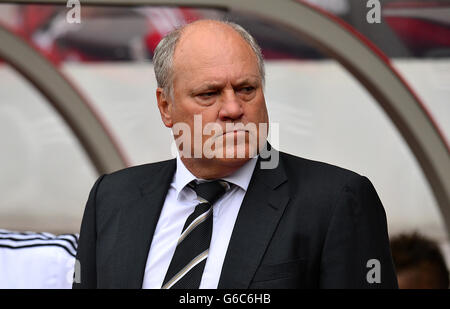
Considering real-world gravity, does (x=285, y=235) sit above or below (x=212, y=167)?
below

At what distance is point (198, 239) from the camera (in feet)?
7.60

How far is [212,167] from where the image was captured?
236cm

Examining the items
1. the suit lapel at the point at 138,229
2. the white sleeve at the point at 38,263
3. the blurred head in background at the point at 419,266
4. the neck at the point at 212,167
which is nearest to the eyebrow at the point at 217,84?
the neck at the point at 212,167

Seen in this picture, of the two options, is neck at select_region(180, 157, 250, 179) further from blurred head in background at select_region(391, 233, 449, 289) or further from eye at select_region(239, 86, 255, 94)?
blurred head in background at select_region(391, 233, 449, 289)

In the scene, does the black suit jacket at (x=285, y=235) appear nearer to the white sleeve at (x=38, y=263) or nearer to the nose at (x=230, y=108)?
the nose at (x=230, y=108)

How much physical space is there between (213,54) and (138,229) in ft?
1.70

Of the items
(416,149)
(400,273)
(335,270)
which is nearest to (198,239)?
(335,270)

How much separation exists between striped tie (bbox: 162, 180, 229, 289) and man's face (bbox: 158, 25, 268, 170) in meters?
0.11

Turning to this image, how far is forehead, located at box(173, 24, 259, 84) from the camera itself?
88.7 inches

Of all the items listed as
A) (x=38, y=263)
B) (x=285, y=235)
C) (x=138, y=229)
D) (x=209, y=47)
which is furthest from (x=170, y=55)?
(x=38, y=263)

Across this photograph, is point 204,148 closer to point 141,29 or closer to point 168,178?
point 168,178

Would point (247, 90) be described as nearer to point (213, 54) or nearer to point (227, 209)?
point (213, 54)

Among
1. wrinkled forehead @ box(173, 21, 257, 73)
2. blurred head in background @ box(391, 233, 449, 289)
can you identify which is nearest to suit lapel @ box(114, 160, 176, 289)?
wrinkled forehead @ box(173, 21, 257, 73)

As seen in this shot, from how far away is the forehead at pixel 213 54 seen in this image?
2254 millimetres
